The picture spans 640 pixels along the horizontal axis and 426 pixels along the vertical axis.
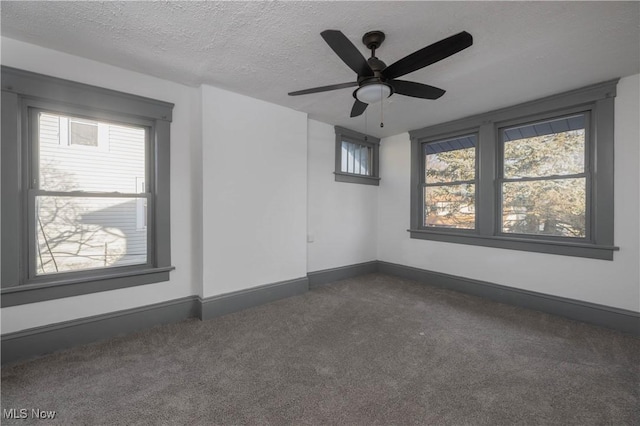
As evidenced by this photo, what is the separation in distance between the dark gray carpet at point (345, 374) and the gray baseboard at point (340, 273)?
1.13 metres

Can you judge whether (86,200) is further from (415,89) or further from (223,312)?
(415,89)

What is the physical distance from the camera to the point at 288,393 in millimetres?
1771

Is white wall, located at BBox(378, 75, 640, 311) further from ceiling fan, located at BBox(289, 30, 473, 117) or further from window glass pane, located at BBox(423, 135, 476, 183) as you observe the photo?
ceiling fan, located at BBox(289, 30, 473, 117)

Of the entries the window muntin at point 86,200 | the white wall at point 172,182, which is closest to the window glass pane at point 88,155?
the window muntin at point 86,200

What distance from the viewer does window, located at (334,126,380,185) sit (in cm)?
446

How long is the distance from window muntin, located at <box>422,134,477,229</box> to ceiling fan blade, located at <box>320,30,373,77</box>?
2.78 m

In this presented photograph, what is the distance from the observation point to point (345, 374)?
197 cm

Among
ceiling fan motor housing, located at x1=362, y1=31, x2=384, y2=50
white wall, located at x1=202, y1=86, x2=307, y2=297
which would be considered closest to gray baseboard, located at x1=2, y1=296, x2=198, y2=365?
white wall, located at x1=202, y1=86, x2=307, y2=297

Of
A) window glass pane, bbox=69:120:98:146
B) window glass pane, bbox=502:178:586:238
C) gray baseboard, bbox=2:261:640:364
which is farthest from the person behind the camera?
window glass pane, bbox=502:178:586:238

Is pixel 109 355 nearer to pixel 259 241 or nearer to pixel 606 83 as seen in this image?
pixel 259 241

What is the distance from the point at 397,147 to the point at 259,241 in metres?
3.04

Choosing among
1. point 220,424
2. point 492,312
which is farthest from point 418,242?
point 220,424

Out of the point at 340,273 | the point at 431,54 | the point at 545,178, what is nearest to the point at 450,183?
the point at 545,178

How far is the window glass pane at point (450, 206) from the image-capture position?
157 inches
